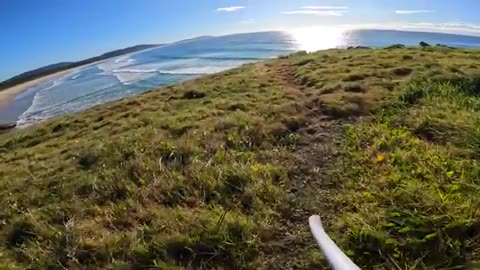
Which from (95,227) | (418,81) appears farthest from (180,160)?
(418,81)

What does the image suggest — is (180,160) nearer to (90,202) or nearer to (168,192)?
(168,192)

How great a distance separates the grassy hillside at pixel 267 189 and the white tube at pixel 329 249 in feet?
0.43

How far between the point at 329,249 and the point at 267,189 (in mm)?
1392

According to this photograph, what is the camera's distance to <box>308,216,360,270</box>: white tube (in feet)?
8.56

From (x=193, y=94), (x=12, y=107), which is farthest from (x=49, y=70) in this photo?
(x=193, y=94)

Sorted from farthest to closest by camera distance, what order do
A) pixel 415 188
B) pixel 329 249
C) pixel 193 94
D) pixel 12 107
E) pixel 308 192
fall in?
pixel 12 107 → pixel 193 94 → pixel 308 192 → pixel 415 188 → pixel 329 249

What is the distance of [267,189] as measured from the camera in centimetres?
421

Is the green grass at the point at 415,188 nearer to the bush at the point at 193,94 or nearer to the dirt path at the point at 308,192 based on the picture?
the dirt path at the point at 308,192

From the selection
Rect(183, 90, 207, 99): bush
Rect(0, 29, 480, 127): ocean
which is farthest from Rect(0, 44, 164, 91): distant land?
Rect(183, 90, 207, 99): bush

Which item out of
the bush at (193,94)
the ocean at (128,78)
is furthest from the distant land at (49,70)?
the bush at (193,94)

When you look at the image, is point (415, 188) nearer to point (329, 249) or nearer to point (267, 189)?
point (329, 249)

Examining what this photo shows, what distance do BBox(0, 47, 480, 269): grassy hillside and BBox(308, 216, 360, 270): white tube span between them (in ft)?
0.43

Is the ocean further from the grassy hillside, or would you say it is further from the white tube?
the white tube

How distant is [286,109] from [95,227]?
4.29 metres
